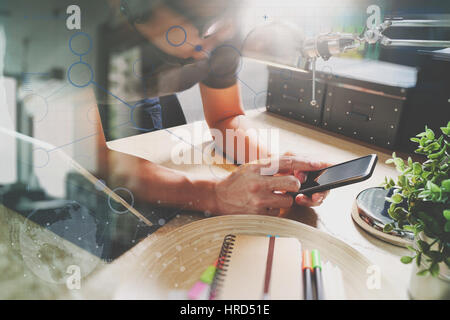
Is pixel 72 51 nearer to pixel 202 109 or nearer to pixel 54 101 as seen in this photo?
pixel 54 101

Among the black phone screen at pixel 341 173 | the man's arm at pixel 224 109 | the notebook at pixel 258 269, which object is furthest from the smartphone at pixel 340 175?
the man's arm at pixel 224 109

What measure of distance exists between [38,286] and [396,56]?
1.12 metres

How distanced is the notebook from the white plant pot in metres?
0.14

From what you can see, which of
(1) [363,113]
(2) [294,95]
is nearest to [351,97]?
(1) [363,113]

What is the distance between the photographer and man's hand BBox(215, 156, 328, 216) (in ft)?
1.89

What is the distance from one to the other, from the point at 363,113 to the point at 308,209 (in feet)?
1.37

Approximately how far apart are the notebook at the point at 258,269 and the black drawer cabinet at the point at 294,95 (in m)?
0.59

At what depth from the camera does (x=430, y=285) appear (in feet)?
1.27

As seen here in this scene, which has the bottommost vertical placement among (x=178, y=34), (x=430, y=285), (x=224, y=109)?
(x=430, y=285)

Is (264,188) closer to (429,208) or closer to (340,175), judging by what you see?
(340,175)

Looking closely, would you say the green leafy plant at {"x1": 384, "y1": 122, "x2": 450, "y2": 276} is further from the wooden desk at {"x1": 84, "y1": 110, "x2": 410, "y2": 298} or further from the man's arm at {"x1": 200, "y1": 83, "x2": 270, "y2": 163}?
the man's arm at {"x1": 200, "y1": 83, "x2": 270, "y2": 163}

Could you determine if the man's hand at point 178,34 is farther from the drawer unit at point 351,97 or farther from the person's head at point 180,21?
the drawer unit at point 351,97

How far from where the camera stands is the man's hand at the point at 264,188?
576mm

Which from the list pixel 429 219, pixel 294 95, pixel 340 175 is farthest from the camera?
pixel 294 95
